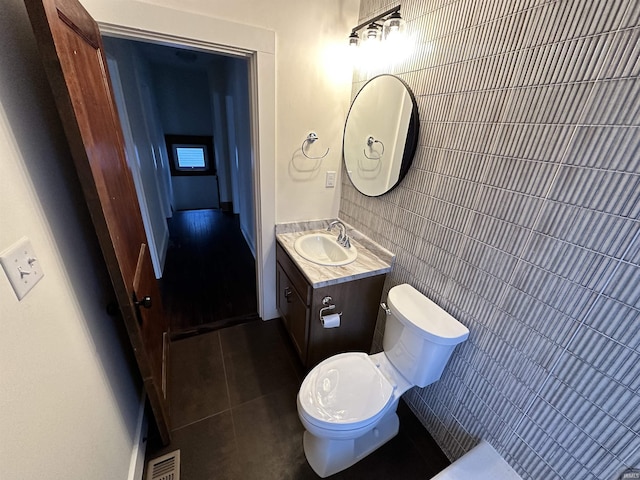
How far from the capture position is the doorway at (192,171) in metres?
2.27

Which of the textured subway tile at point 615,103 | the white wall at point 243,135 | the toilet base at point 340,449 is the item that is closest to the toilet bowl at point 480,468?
the toilet base at point 340,449

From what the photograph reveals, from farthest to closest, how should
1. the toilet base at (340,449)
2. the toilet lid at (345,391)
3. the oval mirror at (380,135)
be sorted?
the oval mirror at (380,135), the toilet base at (340,449), the toilet lid at (345,391)

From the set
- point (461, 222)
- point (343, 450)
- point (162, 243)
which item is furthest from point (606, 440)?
point (162, 243)

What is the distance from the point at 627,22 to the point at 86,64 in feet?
5.34

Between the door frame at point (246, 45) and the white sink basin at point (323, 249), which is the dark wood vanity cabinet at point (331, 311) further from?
the door frame at point (246, 45)

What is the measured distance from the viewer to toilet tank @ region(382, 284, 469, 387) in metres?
1.14

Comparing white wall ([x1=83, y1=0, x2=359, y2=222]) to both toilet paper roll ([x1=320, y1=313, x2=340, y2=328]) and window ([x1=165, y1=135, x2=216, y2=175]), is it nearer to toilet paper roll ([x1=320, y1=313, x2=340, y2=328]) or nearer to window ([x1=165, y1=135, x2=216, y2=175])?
toilet paper roll ([x1=320, y1=313, x2=340, y2=328])

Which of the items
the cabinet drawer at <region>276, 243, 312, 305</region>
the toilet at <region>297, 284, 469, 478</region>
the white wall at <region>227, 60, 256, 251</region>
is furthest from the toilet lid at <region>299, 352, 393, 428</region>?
the white wall at <region>227, 60, 256, 251</region>

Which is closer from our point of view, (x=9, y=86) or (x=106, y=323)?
(x=9, y=86)

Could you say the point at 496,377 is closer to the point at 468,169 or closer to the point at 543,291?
the point at 543,291

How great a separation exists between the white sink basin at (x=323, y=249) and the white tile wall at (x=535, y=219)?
1.66 feet

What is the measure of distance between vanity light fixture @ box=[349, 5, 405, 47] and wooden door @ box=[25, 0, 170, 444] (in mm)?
1234

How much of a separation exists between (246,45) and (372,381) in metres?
1.86

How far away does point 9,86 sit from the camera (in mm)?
639
